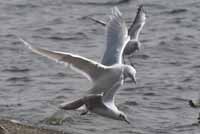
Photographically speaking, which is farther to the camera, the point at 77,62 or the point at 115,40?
the point at 115,40

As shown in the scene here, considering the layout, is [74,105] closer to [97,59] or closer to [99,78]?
[99,78]

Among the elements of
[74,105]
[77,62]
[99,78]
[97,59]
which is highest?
[77,62]

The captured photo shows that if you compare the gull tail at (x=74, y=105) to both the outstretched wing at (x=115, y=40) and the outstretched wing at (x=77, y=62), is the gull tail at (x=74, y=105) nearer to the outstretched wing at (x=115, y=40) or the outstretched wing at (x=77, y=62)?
the outstretched wing at (x=77, y=62)

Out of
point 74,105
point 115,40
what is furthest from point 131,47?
point 74,105

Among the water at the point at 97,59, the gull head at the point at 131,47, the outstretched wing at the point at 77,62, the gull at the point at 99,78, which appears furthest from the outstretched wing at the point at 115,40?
the gull head at the point at 131,47

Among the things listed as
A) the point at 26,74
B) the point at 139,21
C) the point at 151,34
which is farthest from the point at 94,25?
the point at 139,21

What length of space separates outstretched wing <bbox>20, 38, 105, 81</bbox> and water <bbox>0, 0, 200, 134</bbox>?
1680 mm

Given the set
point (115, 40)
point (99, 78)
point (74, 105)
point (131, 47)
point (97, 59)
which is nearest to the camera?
point (74, 105)

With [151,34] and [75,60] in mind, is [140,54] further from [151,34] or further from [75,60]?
[75,60]

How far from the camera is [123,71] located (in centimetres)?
1009

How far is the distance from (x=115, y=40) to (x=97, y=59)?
16.4 feet

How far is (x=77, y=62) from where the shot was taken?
9852 millimetres

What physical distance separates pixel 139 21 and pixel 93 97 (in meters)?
4.15

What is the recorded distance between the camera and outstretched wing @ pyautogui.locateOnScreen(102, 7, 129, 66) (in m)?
10.4
